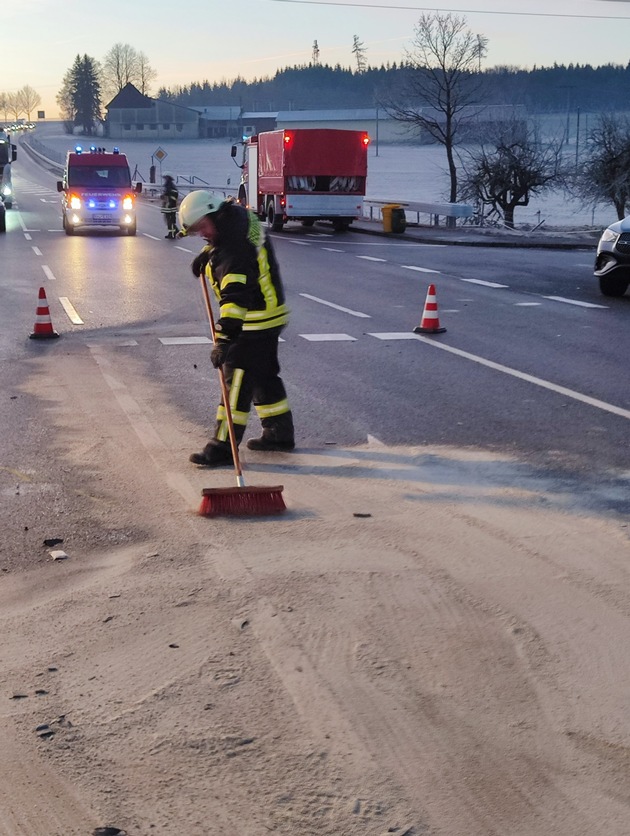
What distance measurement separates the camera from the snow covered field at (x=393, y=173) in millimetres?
69688

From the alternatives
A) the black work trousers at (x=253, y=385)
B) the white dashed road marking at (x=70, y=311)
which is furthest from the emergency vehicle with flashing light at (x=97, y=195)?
the black work trousers at (x=253, y=385)

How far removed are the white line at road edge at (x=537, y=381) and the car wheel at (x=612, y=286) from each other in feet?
17.6

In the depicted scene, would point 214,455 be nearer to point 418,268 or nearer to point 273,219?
point 418,268

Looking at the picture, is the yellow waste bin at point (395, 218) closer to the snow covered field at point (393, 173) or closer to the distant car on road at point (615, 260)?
the snow covered field at point (393, 173)

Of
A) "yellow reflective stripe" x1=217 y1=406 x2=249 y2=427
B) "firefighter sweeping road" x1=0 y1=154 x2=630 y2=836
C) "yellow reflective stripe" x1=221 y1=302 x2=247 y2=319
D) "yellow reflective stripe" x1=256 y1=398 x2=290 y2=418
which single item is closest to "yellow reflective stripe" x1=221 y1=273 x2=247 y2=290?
"yellow reflective stripe" x1=221 y1=302 x2=247 y2=319

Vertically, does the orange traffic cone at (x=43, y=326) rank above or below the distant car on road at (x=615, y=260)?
below

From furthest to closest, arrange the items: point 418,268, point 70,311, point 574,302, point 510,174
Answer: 1. point 510,174
2. point 418,268
3. point 574,302
4. point 70,311

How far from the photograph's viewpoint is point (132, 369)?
11.4m

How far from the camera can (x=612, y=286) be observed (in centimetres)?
1764

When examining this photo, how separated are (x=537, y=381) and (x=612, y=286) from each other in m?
7.59

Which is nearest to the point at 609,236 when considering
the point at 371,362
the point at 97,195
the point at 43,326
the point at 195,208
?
the point at 371,362

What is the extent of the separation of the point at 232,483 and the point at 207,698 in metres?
3.08

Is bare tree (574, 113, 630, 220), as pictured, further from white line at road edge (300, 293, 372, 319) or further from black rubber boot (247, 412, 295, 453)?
black rubber boot (247, 412, 295, 453)

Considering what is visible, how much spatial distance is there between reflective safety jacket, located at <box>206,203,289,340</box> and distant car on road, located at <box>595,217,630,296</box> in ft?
33.2
